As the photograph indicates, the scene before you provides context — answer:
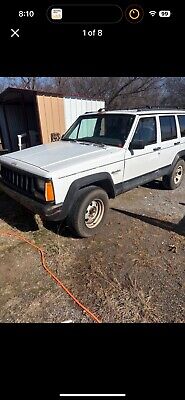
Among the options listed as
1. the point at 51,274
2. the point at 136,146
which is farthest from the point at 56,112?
the point at 51,274

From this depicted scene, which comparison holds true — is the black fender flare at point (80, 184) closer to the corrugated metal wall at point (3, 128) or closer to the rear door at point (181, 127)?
the rear door at point (181, 127)

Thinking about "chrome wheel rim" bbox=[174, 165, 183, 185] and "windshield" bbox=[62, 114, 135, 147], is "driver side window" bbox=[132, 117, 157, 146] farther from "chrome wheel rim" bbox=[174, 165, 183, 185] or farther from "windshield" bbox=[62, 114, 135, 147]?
"chrome wheel rim" bbox=[174, 165, 183, 185]

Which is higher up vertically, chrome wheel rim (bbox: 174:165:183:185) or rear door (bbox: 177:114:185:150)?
rear door (bbox: 177:114:185:150)

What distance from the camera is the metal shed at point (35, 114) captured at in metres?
9.00

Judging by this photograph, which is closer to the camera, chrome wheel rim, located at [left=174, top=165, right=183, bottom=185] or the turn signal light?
the turn signal light

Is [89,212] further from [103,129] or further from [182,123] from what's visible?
[182,123]

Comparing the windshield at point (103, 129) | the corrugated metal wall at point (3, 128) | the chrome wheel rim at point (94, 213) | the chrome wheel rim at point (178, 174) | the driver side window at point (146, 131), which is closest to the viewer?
the chrome wheel rim at point (94, 213)

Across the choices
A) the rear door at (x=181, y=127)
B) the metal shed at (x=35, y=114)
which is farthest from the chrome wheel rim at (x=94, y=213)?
the metal shed at (x=35, y=114)

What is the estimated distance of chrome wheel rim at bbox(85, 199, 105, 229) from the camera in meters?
3.88

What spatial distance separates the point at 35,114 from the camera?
10.9 metres

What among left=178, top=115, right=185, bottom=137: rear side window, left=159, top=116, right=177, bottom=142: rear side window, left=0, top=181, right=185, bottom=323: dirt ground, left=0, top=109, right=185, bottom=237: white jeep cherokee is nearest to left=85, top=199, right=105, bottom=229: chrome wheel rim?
left=0, top=109, right=185, bottom=237: white jeep cherokee
